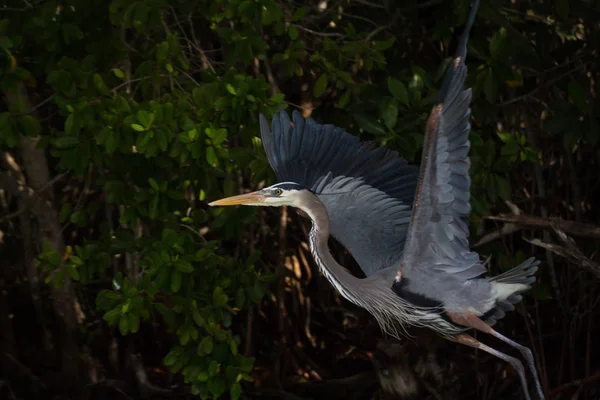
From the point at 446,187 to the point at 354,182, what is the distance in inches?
31.9

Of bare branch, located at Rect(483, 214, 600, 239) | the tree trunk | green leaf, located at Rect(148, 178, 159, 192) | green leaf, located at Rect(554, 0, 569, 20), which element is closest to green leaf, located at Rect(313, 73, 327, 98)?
green leaf, located at Rect(148, 178, 159, 192)

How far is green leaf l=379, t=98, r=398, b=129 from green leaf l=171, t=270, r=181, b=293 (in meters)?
0.96

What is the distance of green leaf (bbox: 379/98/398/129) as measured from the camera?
408 centimetres

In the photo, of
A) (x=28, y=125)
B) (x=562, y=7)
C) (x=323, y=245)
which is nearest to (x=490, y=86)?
(x=562, y=7)

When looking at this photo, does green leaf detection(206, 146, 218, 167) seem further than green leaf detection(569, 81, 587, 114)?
No

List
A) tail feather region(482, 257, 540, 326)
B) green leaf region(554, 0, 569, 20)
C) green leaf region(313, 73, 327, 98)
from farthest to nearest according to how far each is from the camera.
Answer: green leaf region(313, 73, 327, 98) < green leaf region(554, 0, 569, 20) < tail feather region(482, 257, 540, 326)

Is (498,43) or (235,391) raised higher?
(498,43)

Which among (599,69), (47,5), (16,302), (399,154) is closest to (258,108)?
(399,154)

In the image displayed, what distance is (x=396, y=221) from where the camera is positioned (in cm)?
414

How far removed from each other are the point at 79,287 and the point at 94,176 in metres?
0.67

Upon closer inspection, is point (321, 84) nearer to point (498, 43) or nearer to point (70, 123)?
point (498, 43)

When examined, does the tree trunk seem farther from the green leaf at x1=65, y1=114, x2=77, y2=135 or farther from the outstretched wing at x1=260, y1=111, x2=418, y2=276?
the outstretched wing at x1=260, y1=111, x2=418, y2=276

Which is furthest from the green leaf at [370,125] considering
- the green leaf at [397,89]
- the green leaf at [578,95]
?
the green leaf at [578,95]

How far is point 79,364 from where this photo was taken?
6.04 metres
